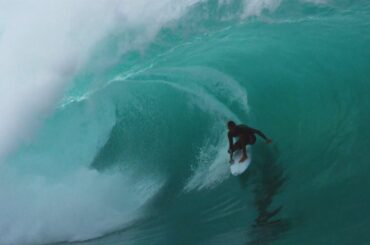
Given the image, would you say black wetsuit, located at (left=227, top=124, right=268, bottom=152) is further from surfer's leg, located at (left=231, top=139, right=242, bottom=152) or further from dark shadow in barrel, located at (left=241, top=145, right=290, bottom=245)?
dark shadow in barrel, located at (left=241, top=145, right=290, bottom=245)

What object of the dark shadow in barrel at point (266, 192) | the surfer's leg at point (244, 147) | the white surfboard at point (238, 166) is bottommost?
the dark shadow in barrel at point (266, 192)

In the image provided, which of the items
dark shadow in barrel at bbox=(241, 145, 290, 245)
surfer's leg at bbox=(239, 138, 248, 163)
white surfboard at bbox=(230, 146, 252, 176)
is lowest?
dark shadow in barrel at bbox=(241, 145, 290, 245)

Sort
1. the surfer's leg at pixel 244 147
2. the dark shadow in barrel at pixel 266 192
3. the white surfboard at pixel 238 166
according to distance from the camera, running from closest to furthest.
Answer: the dark shadow in barrel at pixel 266 192 < the white surfboard at pixel 238 166 < the surfer's leg at pixel 244 147

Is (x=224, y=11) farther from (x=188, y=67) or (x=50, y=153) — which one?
(x=50, y=153)

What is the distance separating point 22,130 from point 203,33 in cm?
553

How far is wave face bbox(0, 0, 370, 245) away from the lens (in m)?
7.43

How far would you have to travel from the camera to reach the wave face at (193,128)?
7429 millimetres

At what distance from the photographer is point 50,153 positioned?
41.2ft

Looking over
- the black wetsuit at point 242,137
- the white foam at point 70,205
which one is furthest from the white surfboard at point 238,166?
the white foam at point 70,205

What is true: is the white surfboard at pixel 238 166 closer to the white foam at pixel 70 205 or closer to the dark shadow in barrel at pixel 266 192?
the dark shadow in barrel at pixel 266 192

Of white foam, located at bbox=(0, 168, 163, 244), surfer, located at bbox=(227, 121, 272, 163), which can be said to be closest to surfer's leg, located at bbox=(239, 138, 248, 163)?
surfer, located at bbox=(227, 121, 272, 163)

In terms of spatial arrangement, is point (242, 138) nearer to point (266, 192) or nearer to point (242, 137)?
point (242, 137)

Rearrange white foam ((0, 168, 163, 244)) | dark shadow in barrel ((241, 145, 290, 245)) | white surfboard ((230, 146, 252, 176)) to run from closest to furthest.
Answer: dark shadow in barrel ((241, 145, 290, 245)) < white surfboard ((230, 146, 252, 176)) < white foam ((0, 168, 163, 244))

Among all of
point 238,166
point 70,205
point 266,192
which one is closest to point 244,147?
point 238,166
